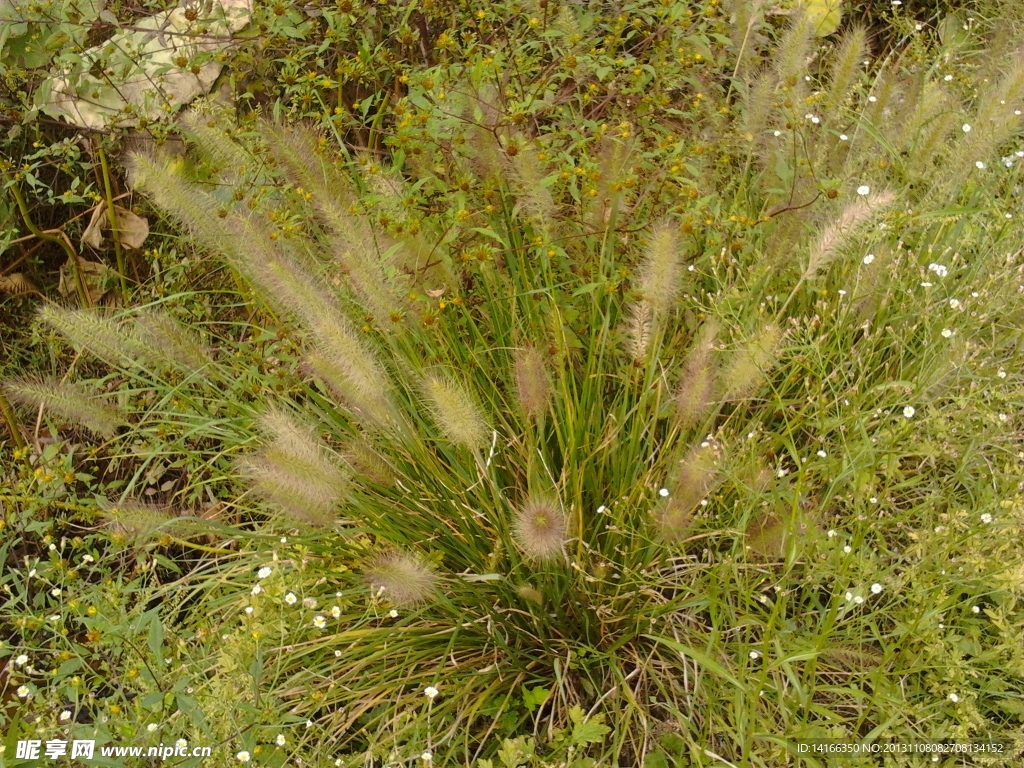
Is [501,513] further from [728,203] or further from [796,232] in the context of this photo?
[728,203]

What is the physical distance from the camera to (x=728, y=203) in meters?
2.74

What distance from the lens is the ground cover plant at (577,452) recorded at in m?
1.88

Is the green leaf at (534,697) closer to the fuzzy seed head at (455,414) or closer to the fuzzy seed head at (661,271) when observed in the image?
the fuzzy seed head at (455,414)

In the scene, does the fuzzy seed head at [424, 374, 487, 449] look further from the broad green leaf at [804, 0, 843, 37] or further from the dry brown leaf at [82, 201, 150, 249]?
the broad green leaf at [804, 0, 843, 37]

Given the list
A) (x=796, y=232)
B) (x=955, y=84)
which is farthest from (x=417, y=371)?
(x=955, y=84)

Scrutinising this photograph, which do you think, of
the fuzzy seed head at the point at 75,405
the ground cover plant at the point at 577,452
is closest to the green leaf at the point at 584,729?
the ground cover plant at the point at 577,452

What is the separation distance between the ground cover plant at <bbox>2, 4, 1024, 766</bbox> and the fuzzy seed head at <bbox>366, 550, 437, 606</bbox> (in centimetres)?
1

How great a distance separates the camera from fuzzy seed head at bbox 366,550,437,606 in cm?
178

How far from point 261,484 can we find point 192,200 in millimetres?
802

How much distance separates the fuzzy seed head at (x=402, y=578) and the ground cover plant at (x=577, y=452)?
0.01 m

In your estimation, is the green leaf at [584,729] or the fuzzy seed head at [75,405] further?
the fuzzy seed head at [75,405]

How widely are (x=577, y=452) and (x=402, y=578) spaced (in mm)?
605

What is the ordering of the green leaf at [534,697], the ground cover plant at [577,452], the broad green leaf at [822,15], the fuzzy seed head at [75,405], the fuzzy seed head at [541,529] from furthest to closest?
1. the broad green leaf at [822,15]
2. the fuzzy seed head at [75,405]
3. the green leaf at [534,697]
4. the ground cover plant at [577,452]
5. the fuzzy seed head at [541,529]

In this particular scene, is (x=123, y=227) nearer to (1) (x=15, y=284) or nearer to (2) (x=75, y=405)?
(1) (x=15, y=284)
